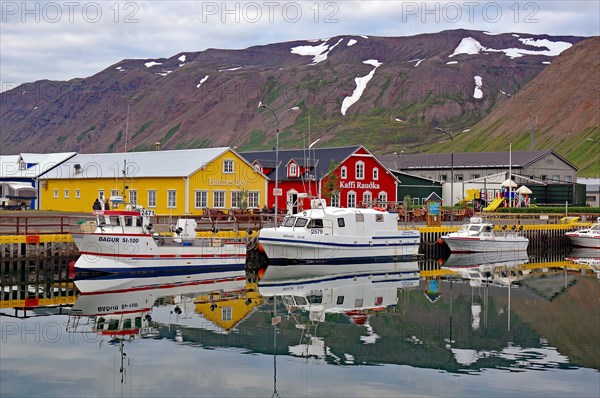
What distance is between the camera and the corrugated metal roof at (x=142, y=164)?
64.6 metres

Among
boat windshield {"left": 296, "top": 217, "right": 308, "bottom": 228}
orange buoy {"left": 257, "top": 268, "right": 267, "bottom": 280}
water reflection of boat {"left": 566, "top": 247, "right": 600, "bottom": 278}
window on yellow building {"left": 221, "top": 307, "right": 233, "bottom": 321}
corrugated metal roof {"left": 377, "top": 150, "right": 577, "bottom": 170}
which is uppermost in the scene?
corrugated metal roof {"left": 377, "top": 150, "right": 577, "bottom": 170}

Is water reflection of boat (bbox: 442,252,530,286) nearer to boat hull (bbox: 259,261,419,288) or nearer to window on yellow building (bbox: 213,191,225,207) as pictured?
boat hull (bbox: 259,261,419,288)

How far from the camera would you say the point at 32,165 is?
75875mm

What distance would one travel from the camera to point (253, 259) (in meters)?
45.9

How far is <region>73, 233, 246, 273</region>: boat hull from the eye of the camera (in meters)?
38.0

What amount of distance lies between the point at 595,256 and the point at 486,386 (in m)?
42.6

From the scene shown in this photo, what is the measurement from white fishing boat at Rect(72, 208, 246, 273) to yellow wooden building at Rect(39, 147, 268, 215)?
21.4 m

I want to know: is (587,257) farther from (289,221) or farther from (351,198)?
(289,221)

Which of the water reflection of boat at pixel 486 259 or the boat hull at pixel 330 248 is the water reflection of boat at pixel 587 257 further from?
the boat hull at pixel 330 248

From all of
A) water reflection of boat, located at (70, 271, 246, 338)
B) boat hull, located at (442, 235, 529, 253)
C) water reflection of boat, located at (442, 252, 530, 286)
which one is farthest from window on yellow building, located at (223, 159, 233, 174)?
water reflection of boat, located at (70, 271, 246, 338)

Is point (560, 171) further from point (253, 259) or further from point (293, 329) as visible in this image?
point (293, 329)

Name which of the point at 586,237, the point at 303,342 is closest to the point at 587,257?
the point at 586,237

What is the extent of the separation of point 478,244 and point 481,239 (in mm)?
375

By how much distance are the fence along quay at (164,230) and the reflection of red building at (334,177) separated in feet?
33.9
